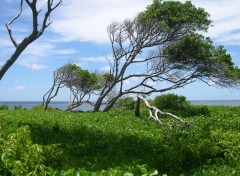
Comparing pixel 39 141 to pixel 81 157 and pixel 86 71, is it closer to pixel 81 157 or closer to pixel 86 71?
pixel 81 157

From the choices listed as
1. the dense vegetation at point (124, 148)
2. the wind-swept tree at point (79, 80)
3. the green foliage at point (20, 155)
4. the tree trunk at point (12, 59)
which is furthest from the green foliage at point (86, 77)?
the green foliage at point (20, 155)

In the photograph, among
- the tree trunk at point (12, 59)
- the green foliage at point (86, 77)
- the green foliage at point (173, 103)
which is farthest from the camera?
the green foliage at point (86, 77)

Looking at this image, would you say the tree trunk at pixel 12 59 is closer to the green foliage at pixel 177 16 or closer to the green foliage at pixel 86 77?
the green foliage at pixel 177 16

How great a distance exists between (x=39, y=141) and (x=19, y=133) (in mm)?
6590

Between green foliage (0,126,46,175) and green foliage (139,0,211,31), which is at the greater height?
green foliage (139,0,211,31)

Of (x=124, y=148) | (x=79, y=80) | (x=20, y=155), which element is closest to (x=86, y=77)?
(x=79, y=80)

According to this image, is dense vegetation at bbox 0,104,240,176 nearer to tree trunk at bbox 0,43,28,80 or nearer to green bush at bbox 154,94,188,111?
tree trunk at bbox 0,43,28,80

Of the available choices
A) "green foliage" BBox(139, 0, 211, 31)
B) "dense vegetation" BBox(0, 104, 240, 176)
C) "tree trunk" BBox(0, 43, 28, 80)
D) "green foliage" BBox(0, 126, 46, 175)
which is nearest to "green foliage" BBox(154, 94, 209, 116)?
"green foliage" BBox(139, 0, 211, 31)

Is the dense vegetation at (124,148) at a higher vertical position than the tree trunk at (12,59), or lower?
lower

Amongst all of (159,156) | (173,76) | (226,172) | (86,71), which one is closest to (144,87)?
(173,76)

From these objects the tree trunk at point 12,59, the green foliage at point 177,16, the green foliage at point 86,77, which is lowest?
the tree trunk at point 12,59

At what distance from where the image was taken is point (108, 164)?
35.3 ft

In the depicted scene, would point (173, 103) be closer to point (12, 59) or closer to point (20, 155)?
point (12, 59)

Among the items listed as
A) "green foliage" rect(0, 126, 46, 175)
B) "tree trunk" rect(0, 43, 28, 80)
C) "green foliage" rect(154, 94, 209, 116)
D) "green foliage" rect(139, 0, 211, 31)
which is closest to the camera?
"green foliage" rect(0, 126, 46, 175)
